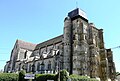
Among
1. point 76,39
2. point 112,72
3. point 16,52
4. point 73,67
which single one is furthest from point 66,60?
point 16,52

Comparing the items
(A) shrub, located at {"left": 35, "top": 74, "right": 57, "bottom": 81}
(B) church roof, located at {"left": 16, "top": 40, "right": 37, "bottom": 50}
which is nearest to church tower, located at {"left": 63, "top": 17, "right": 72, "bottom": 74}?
(A) shrub, located at {"left": 35, "top": 74, "right": 57, "bottom": 81}

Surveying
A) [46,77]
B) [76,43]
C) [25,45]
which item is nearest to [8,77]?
[46,77]

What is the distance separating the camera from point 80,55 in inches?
1597

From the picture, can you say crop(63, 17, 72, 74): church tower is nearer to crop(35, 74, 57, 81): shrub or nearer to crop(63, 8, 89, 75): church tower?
crop(63, 8, 89, 75): church tower

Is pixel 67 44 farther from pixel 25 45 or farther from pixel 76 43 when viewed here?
pixel 25 45

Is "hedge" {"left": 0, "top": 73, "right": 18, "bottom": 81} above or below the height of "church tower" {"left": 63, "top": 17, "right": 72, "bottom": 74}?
below

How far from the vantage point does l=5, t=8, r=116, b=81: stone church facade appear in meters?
40.3

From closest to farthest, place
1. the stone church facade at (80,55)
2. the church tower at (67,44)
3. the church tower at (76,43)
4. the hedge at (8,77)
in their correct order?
the hedge at (8,77)
the church tower at (76,43)
the stone church facade at (80,55)
the church tower at (67,44)

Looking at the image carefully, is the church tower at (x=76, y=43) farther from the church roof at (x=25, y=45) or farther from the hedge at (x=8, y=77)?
the church roof at (x=25, y=45)

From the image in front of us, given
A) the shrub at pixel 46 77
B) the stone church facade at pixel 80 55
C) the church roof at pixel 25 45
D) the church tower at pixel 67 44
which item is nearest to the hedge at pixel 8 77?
the shrub at pixel 46 77

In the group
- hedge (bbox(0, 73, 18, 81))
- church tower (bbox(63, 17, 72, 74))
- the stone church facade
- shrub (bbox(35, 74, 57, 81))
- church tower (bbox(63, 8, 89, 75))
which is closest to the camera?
shrub (bbox(35, 74, 57, 81))

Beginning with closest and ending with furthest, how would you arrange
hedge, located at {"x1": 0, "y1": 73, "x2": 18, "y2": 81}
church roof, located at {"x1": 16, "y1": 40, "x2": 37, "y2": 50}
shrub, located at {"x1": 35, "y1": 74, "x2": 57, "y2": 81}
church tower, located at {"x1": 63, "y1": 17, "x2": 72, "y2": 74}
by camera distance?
shrub, located at {"x1": 35, "y1": 74, "x2": 57, "y2": 81}
hedge, located at {"x1": 0, "y1": 73, "x2": 18, "y2": 81}
church tower, located at {"x1": 63, "y1": 17, "x2": 72, "y2": 74}
church roof, located at {"x1": 16, "y1": 40, "x2": 37, "y2": 50}

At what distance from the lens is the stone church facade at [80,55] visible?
4033cm

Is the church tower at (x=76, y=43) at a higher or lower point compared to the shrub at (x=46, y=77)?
higher
